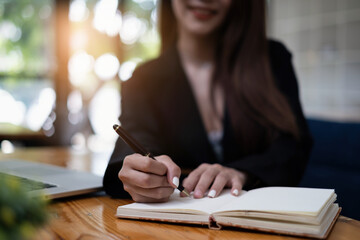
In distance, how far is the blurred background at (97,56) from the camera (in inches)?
167

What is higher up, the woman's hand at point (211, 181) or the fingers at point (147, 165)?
the fingers at point (147, 165)

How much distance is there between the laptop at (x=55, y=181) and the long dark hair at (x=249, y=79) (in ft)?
1.80

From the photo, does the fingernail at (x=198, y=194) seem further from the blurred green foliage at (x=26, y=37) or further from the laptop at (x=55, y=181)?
the blurred green foliage at (x=26, y=37)

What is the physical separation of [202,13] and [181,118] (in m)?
0.37

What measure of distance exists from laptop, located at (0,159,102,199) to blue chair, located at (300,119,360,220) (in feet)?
2.48

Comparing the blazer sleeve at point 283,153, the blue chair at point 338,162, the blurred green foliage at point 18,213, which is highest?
the blurred green foliage at point 18,213

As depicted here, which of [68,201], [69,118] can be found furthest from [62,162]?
[69,118]

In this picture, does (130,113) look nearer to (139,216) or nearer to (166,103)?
(166,103)

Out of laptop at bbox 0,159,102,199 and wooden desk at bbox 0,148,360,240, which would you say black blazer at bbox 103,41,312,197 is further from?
wooden desk at bbox 0,148,360,240

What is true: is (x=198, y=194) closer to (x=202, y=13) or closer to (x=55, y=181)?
(x=55, y=181)

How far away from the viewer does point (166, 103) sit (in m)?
1.31

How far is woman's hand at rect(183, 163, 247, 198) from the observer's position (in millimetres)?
656

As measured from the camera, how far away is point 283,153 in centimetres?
100

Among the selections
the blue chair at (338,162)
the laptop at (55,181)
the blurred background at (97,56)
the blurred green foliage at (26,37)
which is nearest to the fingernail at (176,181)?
the laptop at (55,181)
